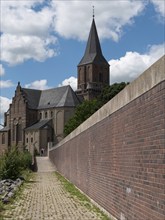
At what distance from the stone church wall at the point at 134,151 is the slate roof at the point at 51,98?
94.5 m

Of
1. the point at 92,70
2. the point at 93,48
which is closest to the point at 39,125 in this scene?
the point at 92,70

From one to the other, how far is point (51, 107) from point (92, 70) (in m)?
15.5

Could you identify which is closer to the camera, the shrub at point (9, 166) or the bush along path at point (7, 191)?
the bush along path at point (7, 191)

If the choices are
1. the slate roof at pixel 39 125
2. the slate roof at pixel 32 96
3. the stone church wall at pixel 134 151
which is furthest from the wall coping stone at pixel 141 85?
the slate roof at pixel 32 96

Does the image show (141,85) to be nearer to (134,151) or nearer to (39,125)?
(134,151)

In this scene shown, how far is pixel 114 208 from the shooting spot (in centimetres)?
966

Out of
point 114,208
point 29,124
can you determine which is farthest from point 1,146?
point 114,208

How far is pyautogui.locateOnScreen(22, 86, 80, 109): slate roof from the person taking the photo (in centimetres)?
10781

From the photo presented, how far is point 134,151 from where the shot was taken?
7.73m

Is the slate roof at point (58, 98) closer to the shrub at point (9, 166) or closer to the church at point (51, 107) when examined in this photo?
the church at point (51, 107)

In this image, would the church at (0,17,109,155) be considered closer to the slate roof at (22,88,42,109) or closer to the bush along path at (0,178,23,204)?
the slate roof at (22,88,42,109)

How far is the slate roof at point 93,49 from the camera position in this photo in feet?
358

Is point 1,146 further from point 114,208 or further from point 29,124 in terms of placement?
point 114,208

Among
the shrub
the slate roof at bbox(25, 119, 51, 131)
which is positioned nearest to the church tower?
the slate roof at bbox(25, 119, 51, 131)
